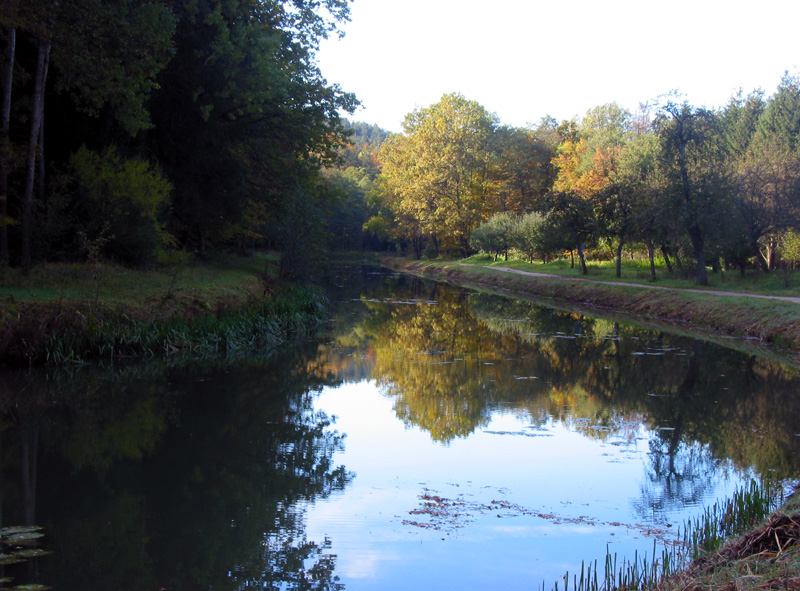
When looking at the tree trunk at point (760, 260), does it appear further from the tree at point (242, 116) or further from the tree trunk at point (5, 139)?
the tree trunk at point (5, 139)

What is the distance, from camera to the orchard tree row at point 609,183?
28094mm

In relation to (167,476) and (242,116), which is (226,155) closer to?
(242,116)

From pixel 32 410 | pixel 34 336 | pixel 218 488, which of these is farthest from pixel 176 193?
pixel 218 488

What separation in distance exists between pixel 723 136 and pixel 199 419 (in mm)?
48273

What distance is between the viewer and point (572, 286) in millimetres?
33875

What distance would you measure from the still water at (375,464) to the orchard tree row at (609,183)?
1338 cm

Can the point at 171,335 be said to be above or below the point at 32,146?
below

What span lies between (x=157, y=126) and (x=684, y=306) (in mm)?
19492

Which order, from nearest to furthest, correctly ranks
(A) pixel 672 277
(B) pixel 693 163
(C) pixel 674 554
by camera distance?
(C) pixel 674 554 → (B) pixel 693 163 → (A) pixel 672 277

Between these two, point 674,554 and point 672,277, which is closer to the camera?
point 674,554

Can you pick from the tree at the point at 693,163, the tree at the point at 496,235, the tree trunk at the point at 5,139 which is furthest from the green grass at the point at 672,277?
the tree trunk at the point at 5,139

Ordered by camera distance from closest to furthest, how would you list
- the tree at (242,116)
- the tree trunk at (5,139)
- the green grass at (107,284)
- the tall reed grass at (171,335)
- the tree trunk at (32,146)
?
the tall reed grass at (171,335) < the green grass at (107,284) < the tree trunk at (5,139) < the tree trunk at (32,146) < the tree at (242,116)

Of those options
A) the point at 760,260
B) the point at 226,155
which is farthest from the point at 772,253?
the point at 226,155

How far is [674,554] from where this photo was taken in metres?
5.84
